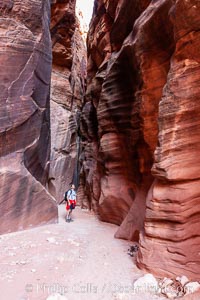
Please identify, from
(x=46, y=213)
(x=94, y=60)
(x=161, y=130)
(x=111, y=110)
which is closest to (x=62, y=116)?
(x=94, y=60)

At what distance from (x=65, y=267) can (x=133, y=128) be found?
514cm

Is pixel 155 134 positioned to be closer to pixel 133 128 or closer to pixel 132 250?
pixel 133 128

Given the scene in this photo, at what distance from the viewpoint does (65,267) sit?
4844 mm

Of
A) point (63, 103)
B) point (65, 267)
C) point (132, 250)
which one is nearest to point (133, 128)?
point (132, 250)

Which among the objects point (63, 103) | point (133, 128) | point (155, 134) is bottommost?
point (155, 134)

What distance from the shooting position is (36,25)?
8867 mm

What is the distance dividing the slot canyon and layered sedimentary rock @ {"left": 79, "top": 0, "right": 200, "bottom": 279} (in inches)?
0.7

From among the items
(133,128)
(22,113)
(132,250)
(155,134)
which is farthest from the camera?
(133,128)

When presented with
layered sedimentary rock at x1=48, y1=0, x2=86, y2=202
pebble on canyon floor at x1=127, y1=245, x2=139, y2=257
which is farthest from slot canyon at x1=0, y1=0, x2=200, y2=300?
layered sedimentary rock at x1=48, y1=0, x2=86, y2=202

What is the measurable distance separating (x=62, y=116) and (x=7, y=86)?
12369 mm

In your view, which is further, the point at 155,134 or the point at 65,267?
the point at 155,134

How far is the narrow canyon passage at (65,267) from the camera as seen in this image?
3859 millimetres

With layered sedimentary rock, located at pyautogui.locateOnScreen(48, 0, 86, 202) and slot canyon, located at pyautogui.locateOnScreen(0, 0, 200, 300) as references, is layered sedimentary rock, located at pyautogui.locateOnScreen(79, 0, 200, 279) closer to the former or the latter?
slot canyon, located at pyautogui.locateOnScreen(0, 0, 200, 300)

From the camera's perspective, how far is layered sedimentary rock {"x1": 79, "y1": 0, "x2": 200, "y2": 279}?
4.62m
